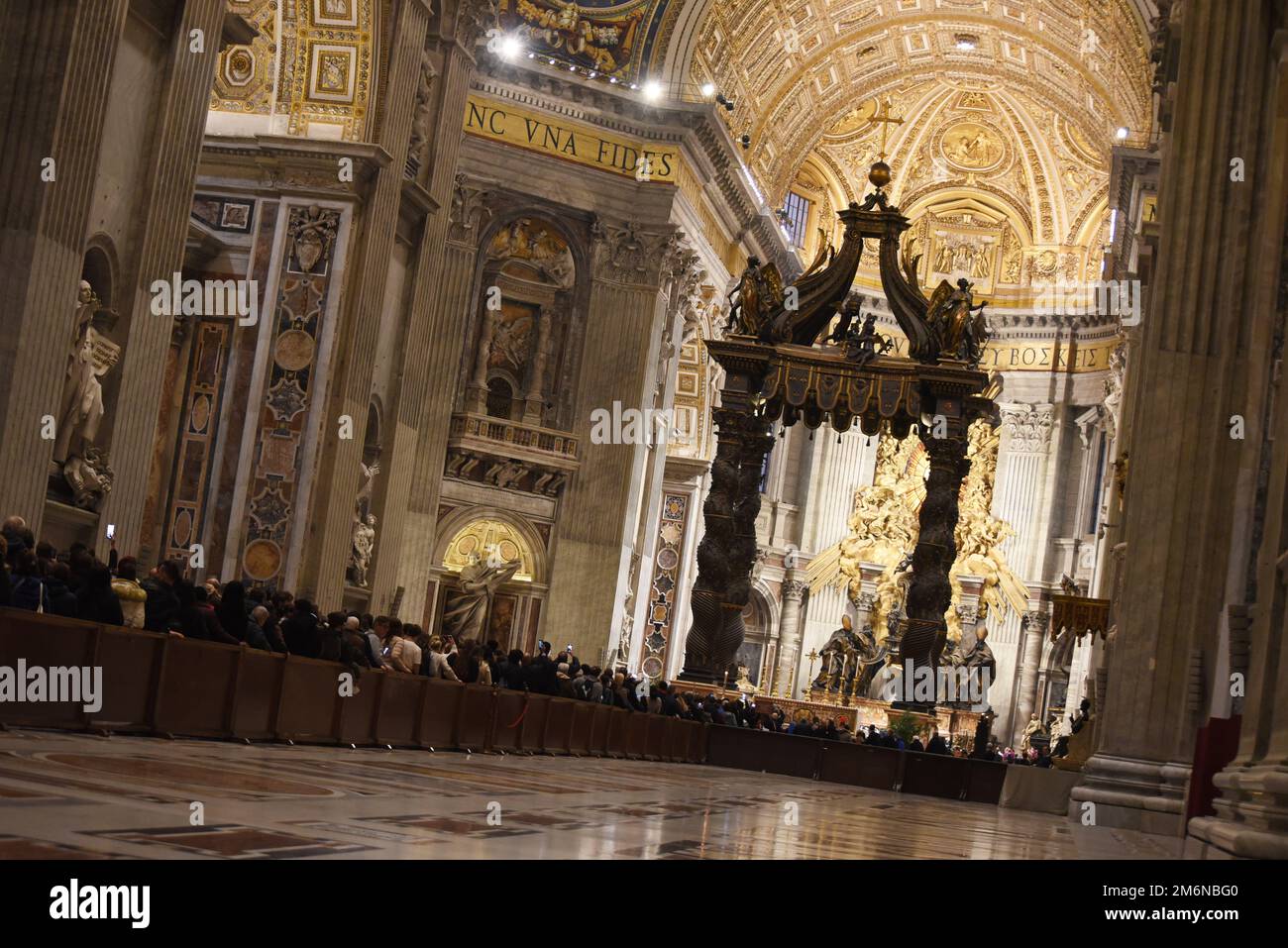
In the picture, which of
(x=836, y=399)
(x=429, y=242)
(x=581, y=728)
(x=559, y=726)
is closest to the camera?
(x=559, y=726)

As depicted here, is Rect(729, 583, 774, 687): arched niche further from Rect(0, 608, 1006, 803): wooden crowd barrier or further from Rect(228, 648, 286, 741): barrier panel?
Rect(228, 648, 286, 741): barrier panel

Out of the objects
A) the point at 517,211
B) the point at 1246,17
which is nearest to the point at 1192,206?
the point at 1246,17

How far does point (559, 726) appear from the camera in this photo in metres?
15.3

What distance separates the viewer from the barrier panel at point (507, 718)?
536 inches

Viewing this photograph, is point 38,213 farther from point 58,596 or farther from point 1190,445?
point 1190,445

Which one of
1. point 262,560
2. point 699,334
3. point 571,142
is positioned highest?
point 571,142

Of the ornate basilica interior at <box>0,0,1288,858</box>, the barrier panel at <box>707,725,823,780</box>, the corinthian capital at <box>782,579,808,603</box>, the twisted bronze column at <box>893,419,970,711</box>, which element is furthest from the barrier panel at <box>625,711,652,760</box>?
the corinthian capital at <box>782,579,808,603</box>

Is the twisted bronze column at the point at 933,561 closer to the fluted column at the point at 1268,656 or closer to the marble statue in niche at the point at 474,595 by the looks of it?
the marble statue in niche at the point at 474,595

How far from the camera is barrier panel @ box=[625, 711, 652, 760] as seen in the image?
17234 millimetres

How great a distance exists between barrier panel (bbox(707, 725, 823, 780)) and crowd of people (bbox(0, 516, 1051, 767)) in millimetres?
1414

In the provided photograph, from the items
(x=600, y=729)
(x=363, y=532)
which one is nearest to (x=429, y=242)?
(x=363, y=532)

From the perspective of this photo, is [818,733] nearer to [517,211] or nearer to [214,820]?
[517,211]

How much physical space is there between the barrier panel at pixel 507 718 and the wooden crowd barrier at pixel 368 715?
0.05ft

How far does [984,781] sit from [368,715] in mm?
9487
